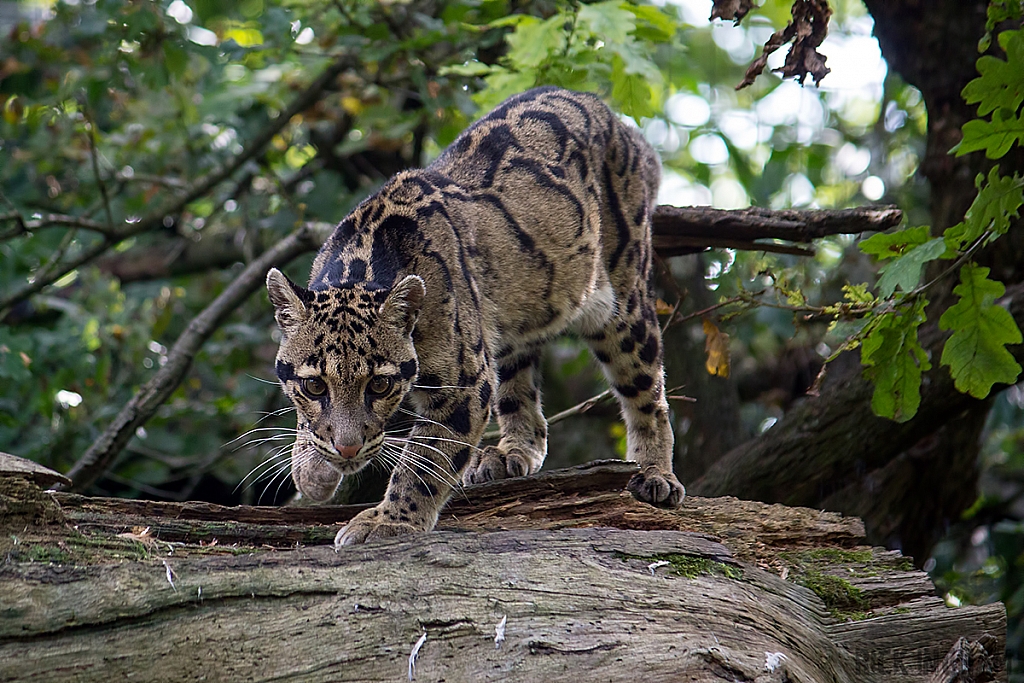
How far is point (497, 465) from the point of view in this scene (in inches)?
277

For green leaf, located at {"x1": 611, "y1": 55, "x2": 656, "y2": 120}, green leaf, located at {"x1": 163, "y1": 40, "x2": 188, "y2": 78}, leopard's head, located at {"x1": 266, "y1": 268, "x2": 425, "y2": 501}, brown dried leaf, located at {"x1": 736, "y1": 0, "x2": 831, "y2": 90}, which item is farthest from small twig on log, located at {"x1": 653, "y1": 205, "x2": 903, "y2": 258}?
green leaf, located at {"x1": 163, "y1": 40, "x2": 188, "y2": 78}

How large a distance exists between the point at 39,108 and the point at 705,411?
22.8 ft

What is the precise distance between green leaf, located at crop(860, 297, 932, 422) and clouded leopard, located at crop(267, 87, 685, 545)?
4.79 feet

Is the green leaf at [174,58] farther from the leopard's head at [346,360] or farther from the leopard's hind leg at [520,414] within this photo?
the leopard's head at [346,360]

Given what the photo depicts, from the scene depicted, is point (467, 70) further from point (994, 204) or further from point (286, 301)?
point (994, 204)

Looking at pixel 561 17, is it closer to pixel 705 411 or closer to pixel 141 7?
pixel 141 7

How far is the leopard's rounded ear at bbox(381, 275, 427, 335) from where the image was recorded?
213 inches

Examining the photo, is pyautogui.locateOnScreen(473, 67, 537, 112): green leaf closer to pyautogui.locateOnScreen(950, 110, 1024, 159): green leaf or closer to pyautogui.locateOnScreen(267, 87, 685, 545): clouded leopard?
pyautogui.locateOnScreen(267, 87, 685, 545): clouded leopard

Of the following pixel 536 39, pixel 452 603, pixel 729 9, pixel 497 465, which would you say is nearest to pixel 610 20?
pixel 536 39

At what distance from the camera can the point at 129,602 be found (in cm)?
410

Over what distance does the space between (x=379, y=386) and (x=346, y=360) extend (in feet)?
0.76

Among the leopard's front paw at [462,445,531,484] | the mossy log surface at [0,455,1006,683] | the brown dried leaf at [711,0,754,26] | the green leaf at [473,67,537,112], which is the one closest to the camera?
the mossy log surface at [0,455,1006,683]

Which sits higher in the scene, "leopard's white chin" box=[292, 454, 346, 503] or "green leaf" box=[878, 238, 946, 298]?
"green leaf" box=[878, 238, 946, 298]

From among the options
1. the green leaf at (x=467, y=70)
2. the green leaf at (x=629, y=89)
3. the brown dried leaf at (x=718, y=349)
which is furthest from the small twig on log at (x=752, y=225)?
the green leaf at (x=467, y=70)
